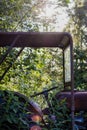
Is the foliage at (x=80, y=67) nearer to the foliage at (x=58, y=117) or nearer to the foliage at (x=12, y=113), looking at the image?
the foliage at (x=58, y=117)

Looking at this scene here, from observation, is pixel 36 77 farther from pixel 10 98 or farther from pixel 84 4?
pixel 84 4

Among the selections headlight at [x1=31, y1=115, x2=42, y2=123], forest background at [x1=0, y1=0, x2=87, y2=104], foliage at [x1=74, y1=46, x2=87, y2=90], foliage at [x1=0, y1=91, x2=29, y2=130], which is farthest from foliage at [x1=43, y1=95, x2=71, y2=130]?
foliage at [x1=74, y1=46, x2=87, y2=90]

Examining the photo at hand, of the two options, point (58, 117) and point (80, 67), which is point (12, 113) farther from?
point (80, 67)

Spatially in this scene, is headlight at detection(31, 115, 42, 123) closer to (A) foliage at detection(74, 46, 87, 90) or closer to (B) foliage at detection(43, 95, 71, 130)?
(B) foliage at detection(43, 95, 71, 130)

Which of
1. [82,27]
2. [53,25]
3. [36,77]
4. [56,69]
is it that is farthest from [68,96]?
[82,27]

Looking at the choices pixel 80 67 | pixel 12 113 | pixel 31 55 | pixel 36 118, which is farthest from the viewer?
pixel 80 67

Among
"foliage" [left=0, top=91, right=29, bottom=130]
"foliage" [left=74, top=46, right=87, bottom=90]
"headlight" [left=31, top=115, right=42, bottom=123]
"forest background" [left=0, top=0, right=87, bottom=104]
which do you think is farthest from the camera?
"foliage" [left=74, top=46, right=87, bottom=90]

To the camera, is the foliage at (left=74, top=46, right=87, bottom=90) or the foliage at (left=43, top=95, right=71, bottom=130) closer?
the foliage at (left=43, top=95, right=71, bottom=130)

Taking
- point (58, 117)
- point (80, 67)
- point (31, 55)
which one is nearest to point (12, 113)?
point (58, 117)

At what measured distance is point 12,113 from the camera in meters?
3.35

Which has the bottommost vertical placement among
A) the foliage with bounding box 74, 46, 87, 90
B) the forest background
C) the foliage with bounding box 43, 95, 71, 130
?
the foliage with bounding box 74, 46, 87, 90

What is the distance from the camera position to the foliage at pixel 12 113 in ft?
10.8

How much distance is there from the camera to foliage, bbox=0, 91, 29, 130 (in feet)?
10.8

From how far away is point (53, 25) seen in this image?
34.0 feet
